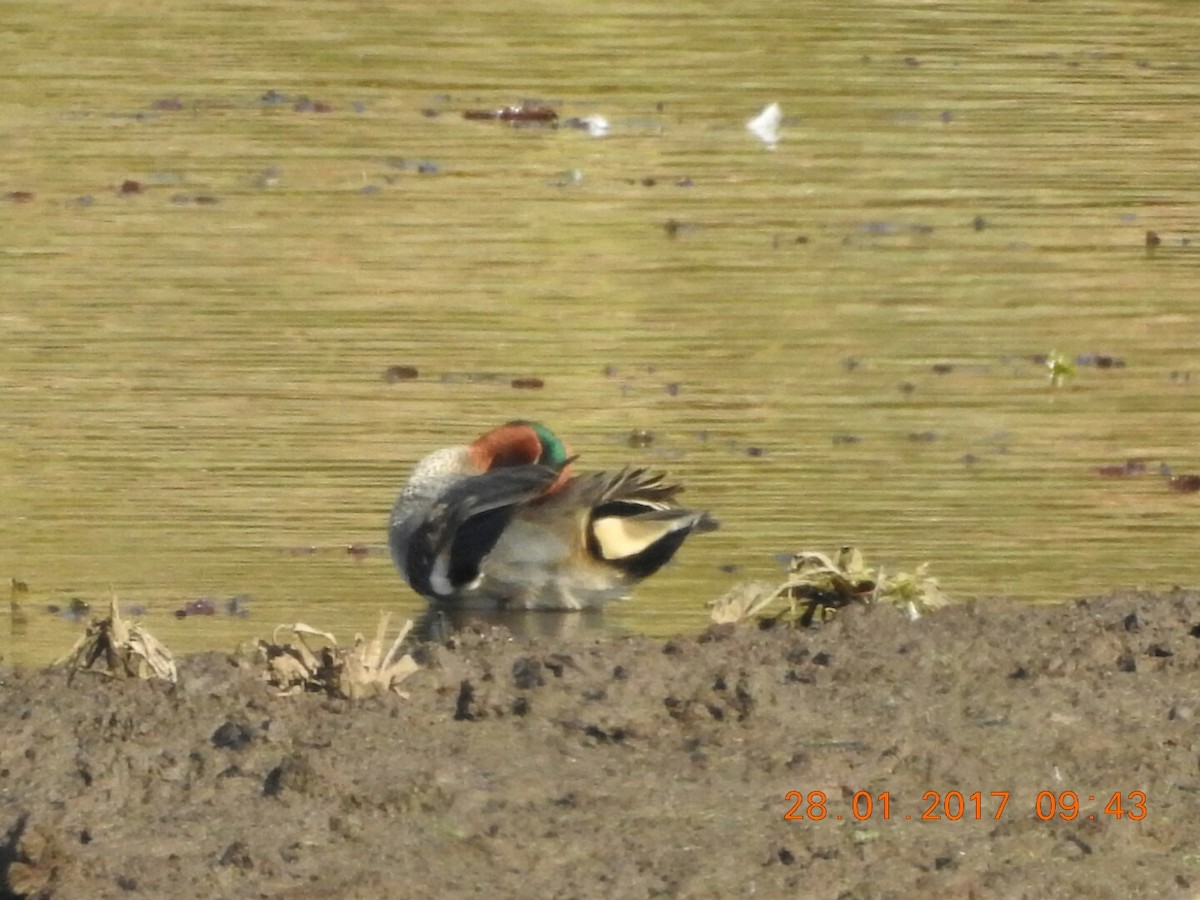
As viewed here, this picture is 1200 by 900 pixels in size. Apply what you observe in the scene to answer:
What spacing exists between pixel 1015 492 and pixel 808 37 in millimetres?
3572

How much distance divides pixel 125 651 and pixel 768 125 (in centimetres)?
492

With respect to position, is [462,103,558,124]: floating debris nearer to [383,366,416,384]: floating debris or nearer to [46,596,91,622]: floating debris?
[383,366,416,384]: floating debris

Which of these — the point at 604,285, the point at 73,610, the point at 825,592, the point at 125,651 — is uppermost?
the point at 604,285

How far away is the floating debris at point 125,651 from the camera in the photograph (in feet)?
14.1

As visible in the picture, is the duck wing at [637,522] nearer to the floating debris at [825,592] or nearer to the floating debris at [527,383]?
the floating debris at [825,592]

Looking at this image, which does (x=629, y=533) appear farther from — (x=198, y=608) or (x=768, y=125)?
(x=768, y=125)

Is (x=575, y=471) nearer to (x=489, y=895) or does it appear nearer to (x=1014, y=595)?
(x=1014, y=595)

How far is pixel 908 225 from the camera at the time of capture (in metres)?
8.14

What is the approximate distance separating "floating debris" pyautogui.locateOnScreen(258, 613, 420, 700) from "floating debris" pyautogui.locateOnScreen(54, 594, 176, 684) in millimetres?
222

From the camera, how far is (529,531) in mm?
5945

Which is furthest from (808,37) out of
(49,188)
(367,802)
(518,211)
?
(367,802)

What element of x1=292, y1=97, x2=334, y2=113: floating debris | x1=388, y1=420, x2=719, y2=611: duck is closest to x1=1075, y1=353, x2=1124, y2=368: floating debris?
x1=388, y1=420, x2=719, y2=611: duck
